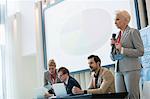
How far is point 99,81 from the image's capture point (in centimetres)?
276

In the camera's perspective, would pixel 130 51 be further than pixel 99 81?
Result: No

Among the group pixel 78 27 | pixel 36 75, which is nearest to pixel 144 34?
pixel 78 27

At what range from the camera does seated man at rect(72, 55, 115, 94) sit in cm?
262

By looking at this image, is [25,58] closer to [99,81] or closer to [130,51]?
[99,81]

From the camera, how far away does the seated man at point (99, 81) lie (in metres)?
2.62

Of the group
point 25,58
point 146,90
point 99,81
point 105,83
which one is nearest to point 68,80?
point 99,81

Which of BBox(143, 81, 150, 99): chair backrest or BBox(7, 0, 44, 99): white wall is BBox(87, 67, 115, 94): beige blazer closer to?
BBox(143, 81, 150, 99): chair backrest

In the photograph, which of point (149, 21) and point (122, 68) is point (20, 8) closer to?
point (149, 21)

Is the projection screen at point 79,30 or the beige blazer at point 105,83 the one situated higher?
the projection screen at point 79,30

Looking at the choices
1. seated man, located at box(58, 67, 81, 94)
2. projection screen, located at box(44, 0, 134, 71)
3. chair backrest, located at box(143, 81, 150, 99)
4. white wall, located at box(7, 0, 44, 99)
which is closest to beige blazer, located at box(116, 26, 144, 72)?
chair backrest, located at box(143, 81, 150, 99)

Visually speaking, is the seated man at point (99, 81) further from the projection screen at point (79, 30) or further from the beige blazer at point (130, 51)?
the projection screen at point (79, 30)

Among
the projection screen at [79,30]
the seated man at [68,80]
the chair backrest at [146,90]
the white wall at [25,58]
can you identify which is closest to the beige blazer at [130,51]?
the chair backrest at [146,90]

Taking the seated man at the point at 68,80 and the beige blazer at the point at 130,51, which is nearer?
the beige blazer at the point at 130,51

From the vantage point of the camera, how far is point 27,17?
18.0ft
